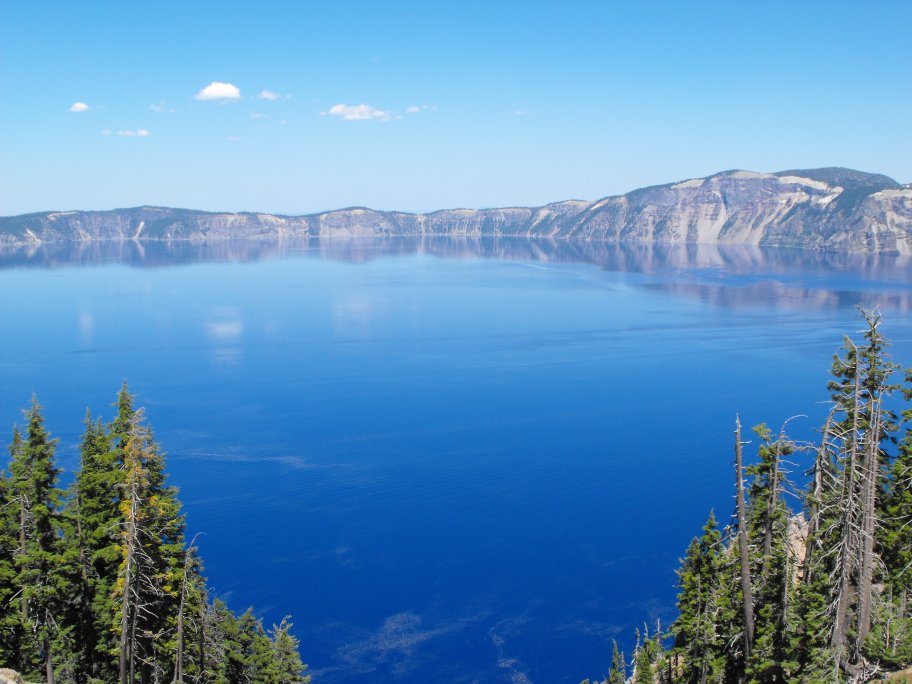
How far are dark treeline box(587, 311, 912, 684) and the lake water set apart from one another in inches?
443

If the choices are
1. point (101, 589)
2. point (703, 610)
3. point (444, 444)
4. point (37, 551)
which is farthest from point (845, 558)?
point (444, 444)

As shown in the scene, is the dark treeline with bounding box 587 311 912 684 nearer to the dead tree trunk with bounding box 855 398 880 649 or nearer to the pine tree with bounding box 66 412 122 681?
the dead tree trunk with bounding box 855 398 880 649

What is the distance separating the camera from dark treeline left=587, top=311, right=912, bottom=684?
17.3 meters

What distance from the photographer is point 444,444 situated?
54531 millimetres

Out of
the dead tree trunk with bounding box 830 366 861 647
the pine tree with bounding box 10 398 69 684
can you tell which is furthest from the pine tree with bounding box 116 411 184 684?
the dead tree trunk with bounding box 830 366 861 647

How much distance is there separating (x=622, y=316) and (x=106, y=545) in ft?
341

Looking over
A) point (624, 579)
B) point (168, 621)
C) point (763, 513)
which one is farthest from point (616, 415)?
point (168, 621)

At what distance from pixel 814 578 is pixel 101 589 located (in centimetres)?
1965

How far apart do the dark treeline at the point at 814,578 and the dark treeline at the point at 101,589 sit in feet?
41.5

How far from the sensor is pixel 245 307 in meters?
127

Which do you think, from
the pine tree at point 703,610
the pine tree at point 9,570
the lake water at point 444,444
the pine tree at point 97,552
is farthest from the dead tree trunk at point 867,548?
the pine tree at point 9,570

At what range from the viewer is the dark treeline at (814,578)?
17266 millimetres

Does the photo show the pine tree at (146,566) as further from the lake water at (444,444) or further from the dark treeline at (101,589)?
the lake water at (444,444)

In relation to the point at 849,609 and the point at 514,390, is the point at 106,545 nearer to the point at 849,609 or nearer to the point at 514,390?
the point at 849,609
